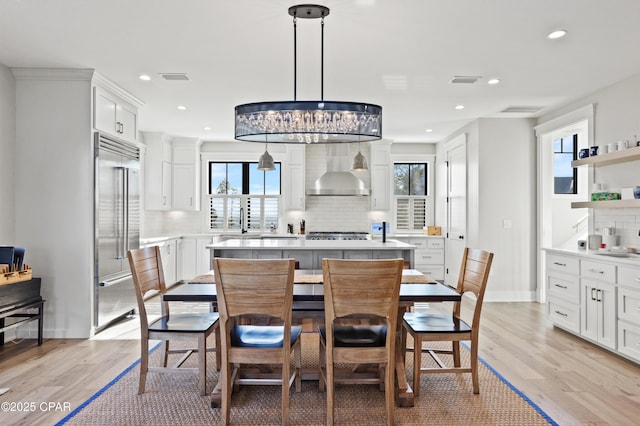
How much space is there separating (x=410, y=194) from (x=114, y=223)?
552 centimetres

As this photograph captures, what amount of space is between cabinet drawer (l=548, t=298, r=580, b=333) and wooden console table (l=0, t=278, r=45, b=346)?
5.02 meters

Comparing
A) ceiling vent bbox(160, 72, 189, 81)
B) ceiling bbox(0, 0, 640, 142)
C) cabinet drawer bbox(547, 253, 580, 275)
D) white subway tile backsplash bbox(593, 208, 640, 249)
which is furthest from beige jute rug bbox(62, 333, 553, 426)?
ceiling vent bbox(160, 72, 189, 81)

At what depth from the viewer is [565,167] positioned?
680 cm

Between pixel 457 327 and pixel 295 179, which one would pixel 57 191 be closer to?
pixel 457 327

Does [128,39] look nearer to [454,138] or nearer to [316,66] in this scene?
[316,66]

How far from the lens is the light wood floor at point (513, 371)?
2.76 metres

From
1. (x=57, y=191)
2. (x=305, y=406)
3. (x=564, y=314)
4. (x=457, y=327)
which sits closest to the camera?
(x=305, y=406)

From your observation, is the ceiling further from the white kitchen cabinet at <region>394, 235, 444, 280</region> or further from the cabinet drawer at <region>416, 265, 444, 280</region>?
the cabinet drawer at <region>416, 265, 444, 280</region>

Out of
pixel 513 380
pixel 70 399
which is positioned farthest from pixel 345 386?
pixel 70 399

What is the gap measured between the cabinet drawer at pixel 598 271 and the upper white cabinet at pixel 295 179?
4852 mm

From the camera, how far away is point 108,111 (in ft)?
15.2

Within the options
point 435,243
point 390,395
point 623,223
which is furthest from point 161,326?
point 435,243

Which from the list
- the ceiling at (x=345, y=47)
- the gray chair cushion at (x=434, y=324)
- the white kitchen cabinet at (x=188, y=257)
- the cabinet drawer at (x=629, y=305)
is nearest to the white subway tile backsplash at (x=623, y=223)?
the cabinet drawer at (x=629, y=305)

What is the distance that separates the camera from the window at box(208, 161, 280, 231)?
8320mm
